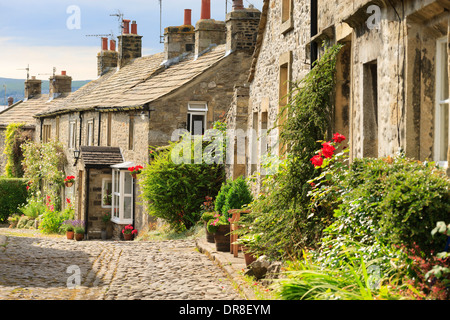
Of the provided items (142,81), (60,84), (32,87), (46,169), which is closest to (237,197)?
(142,81)

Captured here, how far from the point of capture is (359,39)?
26.7 ft

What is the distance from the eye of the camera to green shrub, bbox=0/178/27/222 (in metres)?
34.7

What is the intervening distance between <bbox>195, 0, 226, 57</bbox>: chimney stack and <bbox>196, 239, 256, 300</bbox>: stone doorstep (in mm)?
10813

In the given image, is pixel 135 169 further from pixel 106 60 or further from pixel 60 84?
pixel 60 84

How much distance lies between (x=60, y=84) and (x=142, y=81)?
16.8 meters

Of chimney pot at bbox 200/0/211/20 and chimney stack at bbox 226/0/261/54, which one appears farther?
chimney pot at bbox 200/0/211/20

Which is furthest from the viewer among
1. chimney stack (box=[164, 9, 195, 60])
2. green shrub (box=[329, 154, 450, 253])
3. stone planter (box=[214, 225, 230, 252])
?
chimney stack (box=[164, 9, 195, 60])

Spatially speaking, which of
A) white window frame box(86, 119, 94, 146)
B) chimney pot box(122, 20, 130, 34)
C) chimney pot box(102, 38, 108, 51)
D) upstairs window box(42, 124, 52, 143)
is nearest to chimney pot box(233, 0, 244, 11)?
white window frame box(86, 119, 94, 146)

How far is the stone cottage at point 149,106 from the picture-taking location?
21000 millimetres

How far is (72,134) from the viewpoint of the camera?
97.2ft

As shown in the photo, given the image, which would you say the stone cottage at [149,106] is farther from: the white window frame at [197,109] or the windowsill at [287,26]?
the windowsill at [287,26]

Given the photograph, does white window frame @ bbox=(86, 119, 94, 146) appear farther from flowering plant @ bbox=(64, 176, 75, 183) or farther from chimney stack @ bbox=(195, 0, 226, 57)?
chimney stack @ bbox=(195, 0, 226, 57)

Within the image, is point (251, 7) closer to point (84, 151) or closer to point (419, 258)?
point (84, 151)

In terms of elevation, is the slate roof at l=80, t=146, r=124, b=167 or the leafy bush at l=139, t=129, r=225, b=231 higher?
the slate roof at l=80, t=146, r=124, b=167
